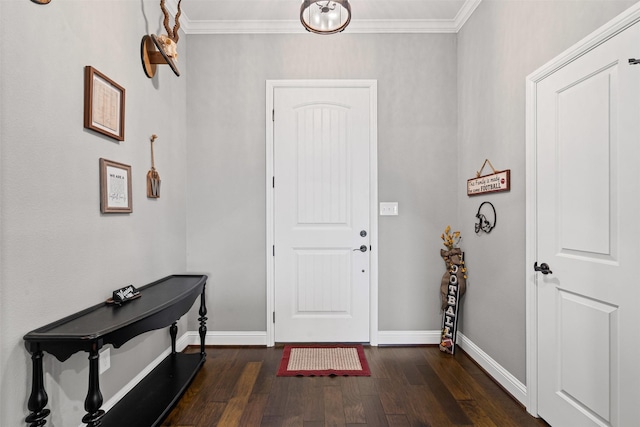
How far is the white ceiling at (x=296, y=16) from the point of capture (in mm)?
2730

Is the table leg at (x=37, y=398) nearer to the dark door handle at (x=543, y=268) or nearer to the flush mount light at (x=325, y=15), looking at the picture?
the flush mount light at (x=325, y=15)

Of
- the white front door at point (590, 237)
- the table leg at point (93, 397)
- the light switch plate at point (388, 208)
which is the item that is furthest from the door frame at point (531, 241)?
the table leg at point (93, 397)

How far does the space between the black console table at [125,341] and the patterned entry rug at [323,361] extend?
690mm

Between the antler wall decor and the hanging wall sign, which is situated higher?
the antler wall decor

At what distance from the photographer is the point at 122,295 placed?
1830 mm

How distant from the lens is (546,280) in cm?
191

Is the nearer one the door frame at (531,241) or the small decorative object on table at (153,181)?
the door frame at (531,241)

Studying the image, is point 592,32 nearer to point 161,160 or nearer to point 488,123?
point 488,123

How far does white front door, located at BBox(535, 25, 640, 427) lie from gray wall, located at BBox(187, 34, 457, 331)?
44.9 inches

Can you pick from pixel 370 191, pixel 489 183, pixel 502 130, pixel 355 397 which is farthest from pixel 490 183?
pixel 355 397

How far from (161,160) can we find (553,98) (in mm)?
2630

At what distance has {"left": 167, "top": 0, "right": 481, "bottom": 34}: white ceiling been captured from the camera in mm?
2730

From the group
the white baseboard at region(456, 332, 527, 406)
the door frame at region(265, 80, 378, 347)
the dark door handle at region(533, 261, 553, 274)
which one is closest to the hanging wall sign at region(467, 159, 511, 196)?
the dark door handle at region(533, 261, 553, 274)

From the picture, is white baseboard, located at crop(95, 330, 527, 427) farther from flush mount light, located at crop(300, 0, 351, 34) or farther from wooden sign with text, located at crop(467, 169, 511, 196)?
flush mount light, located at crop(300, 0, 351, 34)
